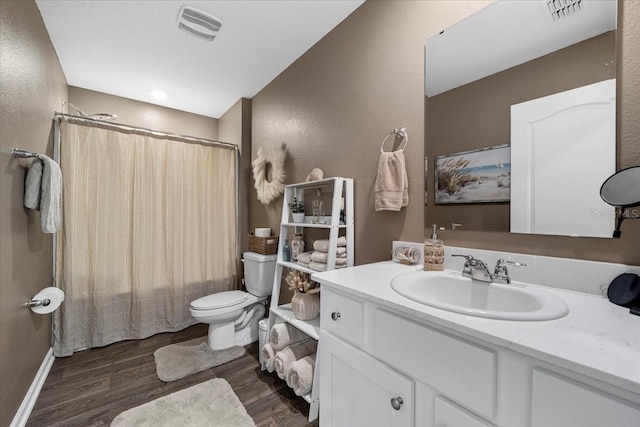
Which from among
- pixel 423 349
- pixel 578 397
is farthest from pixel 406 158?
pixel 578 397

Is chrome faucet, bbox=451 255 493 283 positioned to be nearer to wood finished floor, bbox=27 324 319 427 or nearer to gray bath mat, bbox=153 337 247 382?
wood finished floor, bbox=27 324 319 427

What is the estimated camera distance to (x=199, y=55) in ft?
7.19

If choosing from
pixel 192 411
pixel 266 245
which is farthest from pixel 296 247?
pixel 192 411

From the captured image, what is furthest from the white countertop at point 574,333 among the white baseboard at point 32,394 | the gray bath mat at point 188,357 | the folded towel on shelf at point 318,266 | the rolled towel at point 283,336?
the white baseboard at point 32,394

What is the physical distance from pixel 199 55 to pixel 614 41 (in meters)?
2.53

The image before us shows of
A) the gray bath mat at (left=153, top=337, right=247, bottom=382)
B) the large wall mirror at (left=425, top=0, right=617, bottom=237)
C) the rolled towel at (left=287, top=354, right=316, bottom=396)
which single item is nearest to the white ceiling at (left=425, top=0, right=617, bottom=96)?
the large wall mirror at (left=425, top=0, right=617, bottom=237)

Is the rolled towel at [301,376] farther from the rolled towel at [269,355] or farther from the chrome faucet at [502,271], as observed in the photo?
the chrome faucet at [502,271]

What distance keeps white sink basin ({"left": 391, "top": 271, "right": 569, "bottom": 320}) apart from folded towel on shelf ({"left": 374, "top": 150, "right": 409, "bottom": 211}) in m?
0.39

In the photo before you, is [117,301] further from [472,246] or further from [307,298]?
[472,246]

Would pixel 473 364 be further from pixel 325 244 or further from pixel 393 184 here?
pixel 325 244

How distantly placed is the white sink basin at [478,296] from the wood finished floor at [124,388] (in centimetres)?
106

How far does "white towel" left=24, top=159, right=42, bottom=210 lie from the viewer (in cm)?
148

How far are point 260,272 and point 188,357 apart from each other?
2.80 ft

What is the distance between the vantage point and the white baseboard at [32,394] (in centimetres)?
139
